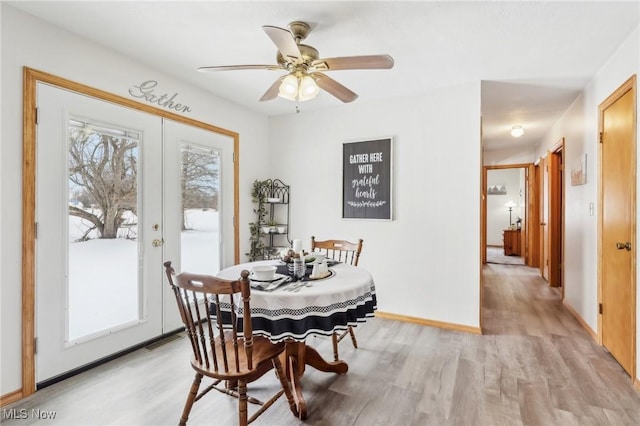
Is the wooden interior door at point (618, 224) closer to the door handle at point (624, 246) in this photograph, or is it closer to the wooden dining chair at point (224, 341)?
the door handle at point (624, 246)

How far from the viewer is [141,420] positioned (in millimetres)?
1835

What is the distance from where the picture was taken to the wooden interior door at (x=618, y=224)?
2.30 meters

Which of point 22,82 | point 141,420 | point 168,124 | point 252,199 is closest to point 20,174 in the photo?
point 22,82

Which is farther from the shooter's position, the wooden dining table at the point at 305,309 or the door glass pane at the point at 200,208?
the door glass pane at the point at 200,208

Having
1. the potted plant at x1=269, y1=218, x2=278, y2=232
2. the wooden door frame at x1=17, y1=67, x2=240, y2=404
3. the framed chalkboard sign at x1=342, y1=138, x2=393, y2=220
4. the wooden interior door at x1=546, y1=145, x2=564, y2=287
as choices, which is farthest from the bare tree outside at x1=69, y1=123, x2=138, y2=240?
the wooden interior door at x1=546, y1=145, x2=564, y2=287

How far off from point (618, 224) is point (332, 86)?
2.46m

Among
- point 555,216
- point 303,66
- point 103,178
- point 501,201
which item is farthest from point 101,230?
point 501,201

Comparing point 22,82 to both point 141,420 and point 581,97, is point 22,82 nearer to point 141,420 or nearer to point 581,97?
point 141,420

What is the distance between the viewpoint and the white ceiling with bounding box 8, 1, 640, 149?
79.0 inches

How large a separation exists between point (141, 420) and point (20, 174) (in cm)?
168

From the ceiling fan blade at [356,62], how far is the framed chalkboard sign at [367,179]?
1.69 metres

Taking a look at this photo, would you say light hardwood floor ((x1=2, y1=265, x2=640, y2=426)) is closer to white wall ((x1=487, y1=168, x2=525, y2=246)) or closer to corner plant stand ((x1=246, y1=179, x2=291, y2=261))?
corner plant stand ((x1=246, y1=179, x2=291, y2=261))

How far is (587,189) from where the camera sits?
127 inches

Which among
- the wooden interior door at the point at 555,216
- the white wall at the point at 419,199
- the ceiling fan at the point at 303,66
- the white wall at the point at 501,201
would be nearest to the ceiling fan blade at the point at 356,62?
the ceiling fan at the point at 303,66
